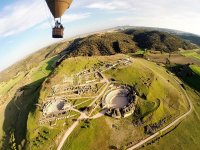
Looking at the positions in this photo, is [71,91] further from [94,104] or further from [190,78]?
[190,78]

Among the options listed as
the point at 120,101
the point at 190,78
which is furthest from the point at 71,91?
the point at 190,78

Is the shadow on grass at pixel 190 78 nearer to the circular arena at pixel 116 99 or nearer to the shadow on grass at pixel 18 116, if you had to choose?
the circular arena at pixel 116 99

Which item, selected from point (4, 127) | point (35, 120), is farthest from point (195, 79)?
point (4, 127)

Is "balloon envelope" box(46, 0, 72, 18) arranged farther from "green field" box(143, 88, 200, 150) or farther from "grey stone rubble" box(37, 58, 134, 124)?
"green field" box(143, 88, 200, 150)

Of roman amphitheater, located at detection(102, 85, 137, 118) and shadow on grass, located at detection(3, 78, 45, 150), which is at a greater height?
roman amphitheater, located at detection(102, 85, 137, 118)

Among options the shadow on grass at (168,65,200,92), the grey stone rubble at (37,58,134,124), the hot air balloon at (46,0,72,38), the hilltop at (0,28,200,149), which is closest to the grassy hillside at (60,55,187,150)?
the hilltop at (0,28,200,149)

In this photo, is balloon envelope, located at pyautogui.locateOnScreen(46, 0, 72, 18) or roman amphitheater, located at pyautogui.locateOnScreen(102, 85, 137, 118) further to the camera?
roman amphitheater, located at pyautogui.locateOnScreen(102, 85, 137, 118)
